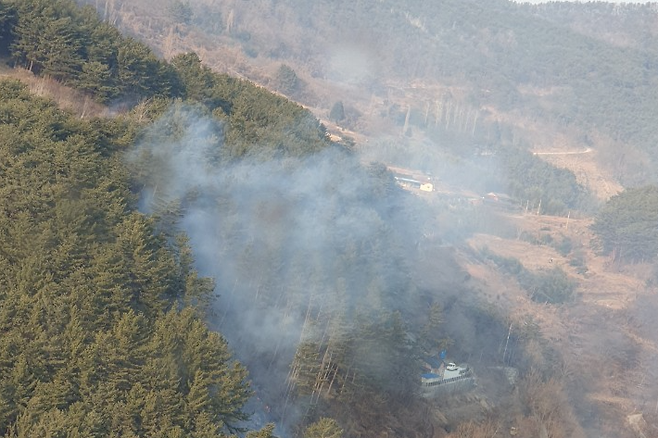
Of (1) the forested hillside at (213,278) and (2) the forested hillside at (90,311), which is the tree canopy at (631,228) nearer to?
(1) the forested hillside at (213,278)

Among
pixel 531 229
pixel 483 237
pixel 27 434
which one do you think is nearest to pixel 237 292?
pixel 27 434

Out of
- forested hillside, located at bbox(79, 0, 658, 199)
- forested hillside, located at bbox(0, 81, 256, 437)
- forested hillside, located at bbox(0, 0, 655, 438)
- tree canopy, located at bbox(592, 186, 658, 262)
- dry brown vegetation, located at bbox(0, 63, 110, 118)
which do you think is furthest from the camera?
forested hillside, located at bbox(79, 0, 658, 199)

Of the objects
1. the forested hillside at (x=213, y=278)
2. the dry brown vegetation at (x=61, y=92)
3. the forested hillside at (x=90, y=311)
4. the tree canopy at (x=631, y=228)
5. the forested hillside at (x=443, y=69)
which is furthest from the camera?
the forested hillside at (x=443, y=69)

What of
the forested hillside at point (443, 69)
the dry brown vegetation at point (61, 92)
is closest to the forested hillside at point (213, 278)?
the dry brown vegetation at point (61, 92)

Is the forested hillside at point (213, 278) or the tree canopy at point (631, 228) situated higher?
the forested hillside at point (213, 278)

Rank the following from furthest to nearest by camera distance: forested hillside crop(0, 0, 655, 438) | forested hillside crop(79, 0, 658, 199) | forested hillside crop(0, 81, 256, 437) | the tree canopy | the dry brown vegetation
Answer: forested hillside crop(79, 0, 658, 199)
the tree canopy
the dry brown vegetation
forested hillside crop(0, 0, 655, 438)
forested hillside crop(0, 81, 256, 437)

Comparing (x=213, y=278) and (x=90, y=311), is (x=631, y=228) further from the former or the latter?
(x=90, y=311)

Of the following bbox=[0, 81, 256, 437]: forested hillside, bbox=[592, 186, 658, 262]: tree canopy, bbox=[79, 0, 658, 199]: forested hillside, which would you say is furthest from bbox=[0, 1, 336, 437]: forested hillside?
bbox=[79, 0, 658, 199]: forested hillside

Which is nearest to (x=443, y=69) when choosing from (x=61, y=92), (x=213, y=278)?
(x=61, y=92)

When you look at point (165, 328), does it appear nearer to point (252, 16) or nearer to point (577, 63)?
point (252, 16)

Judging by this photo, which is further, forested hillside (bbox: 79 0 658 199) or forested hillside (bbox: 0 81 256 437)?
forested hillside (bbox: 79 0 658 199)

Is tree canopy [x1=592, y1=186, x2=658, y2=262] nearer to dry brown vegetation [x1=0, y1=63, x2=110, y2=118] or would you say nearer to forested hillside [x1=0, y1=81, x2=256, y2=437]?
dry brown vegetation [x1=0, y1=63, x2=110, y2=118]
